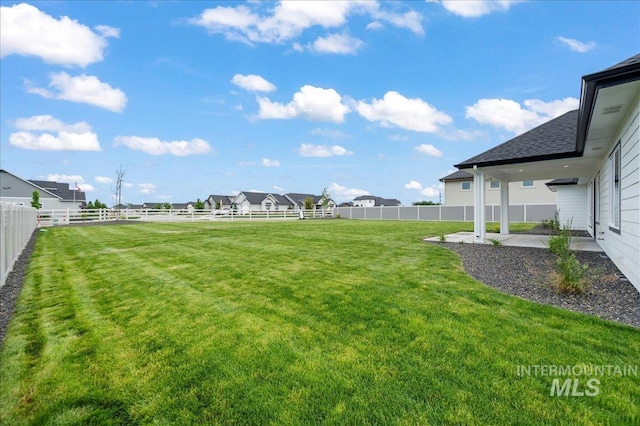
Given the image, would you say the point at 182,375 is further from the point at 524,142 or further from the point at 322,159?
the point at 322,159

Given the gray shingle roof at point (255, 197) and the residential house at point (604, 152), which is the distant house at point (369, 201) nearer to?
the gray shingle roof at point (255, 197)

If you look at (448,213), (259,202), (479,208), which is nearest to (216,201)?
(259,202)

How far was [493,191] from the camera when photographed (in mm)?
27141

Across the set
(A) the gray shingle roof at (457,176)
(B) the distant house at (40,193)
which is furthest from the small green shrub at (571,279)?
(B) the distant house at (40,193)

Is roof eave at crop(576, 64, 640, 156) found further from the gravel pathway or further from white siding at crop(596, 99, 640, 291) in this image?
the gravel pathway

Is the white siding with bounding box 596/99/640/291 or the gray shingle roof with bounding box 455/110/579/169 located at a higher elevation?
the gray shingle roof with bounding box 455/110/579/169

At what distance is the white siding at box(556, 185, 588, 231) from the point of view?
1634 centimetres

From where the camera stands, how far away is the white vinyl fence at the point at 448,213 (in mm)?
22750

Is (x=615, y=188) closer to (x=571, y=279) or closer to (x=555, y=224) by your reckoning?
(x=571, y=279)

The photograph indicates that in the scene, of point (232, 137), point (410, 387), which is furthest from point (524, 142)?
point (232, 137)

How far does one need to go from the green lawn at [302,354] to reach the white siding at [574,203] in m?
16.1

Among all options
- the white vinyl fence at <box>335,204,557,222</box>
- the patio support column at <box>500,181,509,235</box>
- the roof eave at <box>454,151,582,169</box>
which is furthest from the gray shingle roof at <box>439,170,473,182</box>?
the roof eave at <box>454,151,582,169</box>

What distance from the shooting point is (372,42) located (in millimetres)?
16062

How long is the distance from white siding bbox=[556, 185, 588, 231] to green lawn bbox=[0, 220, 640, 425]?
16.1 m
